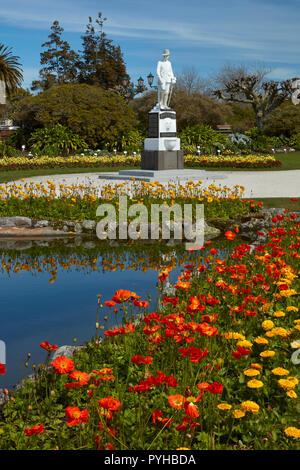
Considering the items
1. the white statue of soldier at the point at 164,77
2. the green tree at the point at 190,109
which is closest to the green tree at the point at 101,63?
the green tree at the point at 190,109

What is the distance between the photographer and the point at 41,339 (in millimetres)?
4887

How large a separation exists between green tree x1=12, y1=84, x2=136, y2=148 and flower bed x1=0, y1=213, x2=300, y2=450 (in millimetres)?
29183

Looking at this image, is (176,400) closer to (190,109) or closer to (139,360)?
(139,360)

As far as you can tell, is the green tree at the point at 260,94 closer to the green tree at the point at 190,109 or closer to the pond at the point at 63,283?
the green tree at the point at 190,109

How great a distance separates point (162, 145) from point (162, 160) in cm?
59

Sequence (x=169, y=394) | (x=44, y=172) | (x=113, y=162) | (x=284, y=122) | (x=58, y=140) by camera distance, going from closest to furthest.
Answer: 1. (x=169, y=394)
2. (x=44, y=172)
3. (x=113, y=162)
4. (x=58, y=140)
5. (x=284, y=122)

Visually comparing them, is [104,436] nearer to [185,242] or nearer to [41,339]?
[41,339]

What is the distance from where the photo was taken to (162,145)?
66.8 feet

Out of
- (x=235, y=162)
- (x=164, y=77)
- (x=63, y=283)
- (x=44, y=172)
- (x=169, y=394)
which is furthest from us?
(x=235, y=162)

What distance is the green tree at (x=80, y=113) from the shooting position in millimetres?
32094

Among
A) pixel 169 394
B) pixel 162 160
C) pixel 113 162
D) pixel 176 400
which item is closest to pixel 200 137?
pixel 113 162

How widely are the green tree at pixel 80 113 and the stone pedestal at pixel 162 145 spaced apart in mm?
12134

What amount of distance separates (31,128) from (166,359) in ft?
105

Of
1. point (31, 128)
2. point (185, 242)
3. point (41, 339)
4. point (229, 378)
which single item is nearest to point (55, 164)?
point (31, 128)
